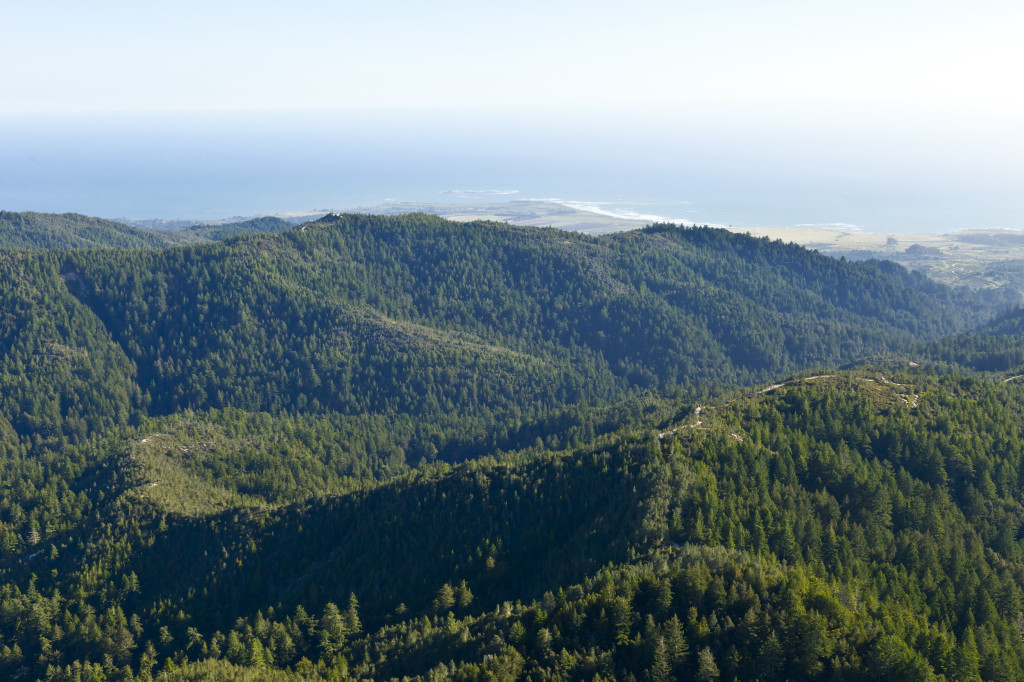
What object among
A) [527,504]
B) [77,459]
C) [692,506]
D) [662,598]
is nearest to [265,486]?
[77,459]

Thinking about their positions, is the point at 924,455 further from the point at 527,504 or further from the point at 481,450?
the point at 481,450

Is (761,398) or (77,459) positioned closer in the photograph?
(761,398)

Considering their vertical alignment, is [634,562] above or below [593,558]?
above

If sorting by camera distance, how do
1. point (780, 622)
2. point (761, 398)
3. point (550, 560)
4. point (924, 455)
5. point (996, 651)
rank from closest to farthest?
point (780, 622) < point (996, 651) < point (550, 560) < point (924, 455) < point (761, 398)

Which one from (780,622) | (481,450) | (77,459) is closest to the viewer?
(780,622)

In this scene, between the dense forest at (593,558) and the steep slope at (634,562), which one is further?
the dense forest at (593,558)

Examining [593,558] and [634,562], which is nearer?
[634,562]

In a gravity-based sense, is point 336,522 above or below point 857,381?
below

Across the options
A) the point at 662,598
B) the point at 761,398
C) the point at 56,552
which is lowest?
the point at 56,552

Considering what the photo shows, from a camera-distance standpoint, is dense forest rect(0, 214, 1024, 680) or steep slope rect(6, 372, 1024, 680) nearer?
steep slope rect(6, 372, 1024, 680)
